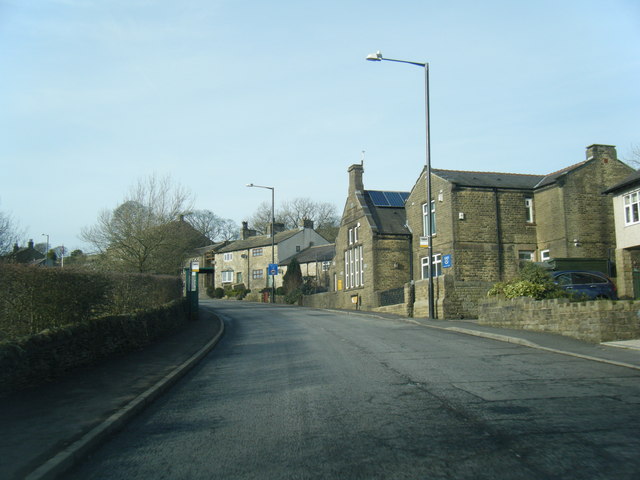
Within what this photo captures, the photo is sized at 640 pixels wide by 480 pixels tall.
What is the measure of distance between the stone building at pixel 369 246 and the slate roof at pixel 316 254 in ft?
42.0

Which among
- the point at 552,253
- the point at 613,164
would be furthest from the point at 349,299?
the point at 613,164

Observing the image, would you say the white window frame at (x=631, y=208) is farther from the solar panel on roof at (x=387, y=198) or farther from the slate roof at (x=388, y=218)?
the solar panel on roof at (x=387, y=198)

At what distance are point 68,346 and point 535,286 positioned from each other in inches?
542

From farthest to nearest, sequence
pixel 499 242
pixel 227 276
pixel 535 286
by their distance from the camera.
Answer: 1. pixel 227 276
2. pixel 499 242
3. pixel 535 286

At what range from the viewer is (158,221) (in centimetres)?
2900

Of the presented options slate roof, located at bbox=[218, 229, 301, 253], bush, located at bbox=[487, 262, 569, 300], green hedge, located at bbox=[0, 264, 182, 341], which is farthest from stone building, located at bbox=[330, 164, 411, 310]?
green hedge, located at bbox=[0, 264, 182, 341]

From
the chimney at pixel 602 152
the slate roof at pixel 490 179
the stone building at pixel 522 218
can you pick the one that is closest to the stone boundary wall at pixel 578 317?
the stone building at pixel 522 218

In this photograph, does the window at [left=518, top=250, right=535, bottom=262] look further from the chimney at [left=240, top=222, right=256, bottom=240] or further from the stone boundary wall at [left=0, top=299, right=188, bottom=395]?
the chimney at [left=240, top=222, right=256, bottom=240]

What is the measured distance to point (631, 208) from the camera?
2488 centimetres

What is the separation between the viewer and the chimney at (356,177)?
1572 inches

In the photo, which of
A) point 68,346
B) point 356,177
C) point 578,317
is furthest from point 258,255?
point 68,346

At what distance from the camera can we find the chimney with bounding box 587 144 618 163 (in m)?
28.8

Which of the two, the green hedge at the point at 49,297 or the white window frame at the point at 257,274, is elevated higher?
the white window frame at the point at 257,274

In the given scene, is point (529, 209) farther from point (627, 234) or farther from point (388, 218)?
point (388, 218)
